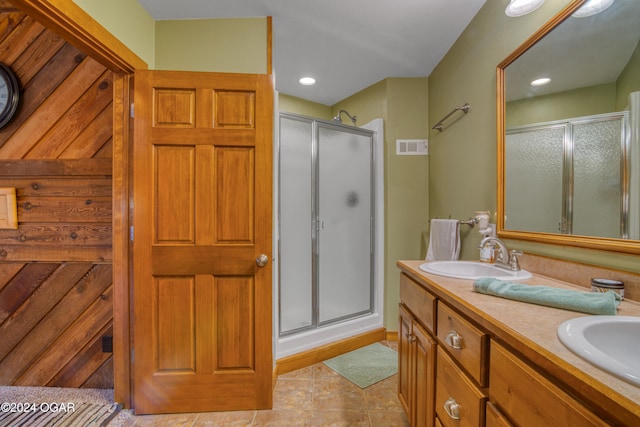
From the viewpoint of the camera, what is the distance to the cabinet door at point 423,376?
1.10 m

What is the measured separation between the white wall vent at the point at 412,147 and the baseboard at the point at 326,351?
1.62 meters

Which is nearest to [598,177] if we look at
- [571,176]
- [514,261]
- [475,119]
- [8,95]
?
[571,176]

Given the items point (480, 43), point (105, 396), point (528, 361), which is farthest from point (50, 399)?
point (480, 43)

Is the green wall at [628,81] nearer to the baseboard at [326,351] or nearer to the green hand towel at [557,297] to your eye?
the green hand towel at [557,297]

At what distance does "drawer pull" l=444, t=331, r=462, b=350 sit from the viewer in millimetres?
891

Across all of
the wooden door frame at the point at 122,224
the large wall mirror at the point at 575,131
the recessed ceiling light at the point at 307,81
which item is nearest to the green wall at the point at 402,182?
the recessed ceiling light at the point at 307,81

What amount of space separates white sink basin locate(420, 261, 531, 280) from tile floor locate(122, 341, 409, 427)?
2.97ft

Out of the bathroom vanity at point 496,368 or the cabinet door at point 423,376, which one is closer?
the bathroom vanity at point 496,368

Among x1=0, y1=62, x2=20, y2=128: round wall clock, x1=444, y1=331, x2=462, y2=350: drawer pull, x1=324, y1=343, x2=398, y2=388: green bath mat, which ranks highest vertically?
x1=0, y1=62, x2=20, y2=128: round wall clock

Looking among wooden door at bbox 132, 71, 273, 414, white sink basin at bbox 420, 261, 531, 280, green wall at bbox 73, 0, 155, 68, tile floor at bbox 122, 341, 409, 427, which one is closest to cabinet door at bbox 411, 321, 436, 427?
white sink basin at bbox 420, 261, 531, 280

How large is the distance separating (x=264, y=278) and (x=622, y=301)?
4.83ft

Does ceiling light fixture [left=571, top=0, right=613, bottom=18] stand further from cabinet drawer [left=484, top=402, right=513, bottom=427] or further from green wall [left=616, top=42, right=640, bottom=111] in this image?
cabinet drawer [left=484, top=402, right=513, bottom=427]

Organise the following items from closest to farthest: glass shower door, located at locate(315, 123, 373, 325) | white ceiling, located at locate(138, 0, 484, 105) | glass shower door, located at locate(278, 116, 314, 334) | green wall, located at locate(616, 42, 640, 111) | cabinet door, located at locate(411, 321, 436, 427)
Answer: green wall, located at locate(616, 42, 640, 111) → cabinet door, located at locate(411, 321, 436, 427) → white ceiling, located at locate(138, 0, 484, 105) → glass shower door, located at locate(278, 116, 314, 334) → glass shower door, located at locate(315, 123, 373, 325)

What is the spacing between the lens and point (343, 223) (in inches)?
97.3
